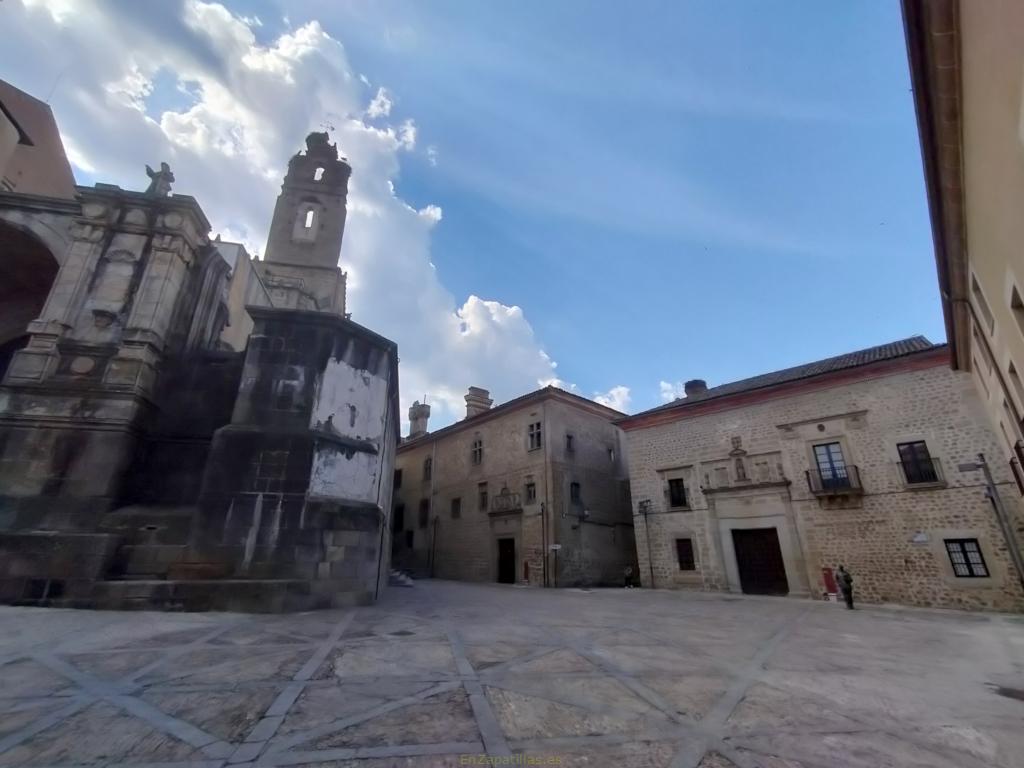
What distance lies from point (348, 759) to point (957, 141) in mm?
9480

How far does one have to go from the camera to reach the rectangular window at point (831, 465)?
611 inches

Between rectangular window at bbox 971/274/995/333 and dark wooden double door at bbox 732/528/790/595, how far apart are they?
1038 cm

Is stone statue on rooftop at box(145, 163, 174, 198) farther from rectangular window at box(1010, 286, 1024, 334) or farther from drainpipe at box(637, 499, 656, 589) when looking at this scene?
drainpipe at box(637, 499, 656, 589)

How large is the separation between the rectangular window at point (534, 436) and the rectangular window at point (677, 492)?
6.72 meters

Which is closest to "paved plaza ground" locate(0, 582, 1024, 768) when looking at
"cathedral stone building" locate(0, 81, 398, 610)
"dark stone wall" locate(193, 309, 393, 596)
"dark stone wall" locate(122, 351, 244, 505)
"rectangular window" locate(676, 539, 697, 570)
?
"cathedral stone building" locate(0, 81, 398, 610)

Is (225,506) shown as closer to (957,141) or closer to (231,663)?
(231,663)

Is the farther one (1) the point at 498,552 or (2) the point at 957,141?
(1) the point at 498,552

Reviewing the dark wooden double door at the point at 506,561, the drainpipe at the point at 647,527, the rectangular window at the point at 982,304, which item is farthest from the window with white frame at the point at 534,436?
the rectangular window at the point at 982,304

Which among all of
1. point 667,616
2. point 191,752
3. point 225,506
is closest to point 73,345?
point 225,506

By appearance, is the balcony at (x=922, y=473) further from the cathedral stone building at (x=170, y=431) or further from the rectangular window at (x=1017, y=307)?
the cathedral stone building at (x=170, y=431)

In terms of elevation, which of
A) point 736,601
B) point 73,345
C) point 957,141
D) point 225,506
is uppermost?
point 957,141

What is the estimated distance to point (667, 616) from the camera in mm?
9727

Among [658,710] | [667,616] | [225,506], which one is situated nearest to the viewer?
[658,710]

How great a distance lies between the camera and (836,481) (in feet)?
51.1
